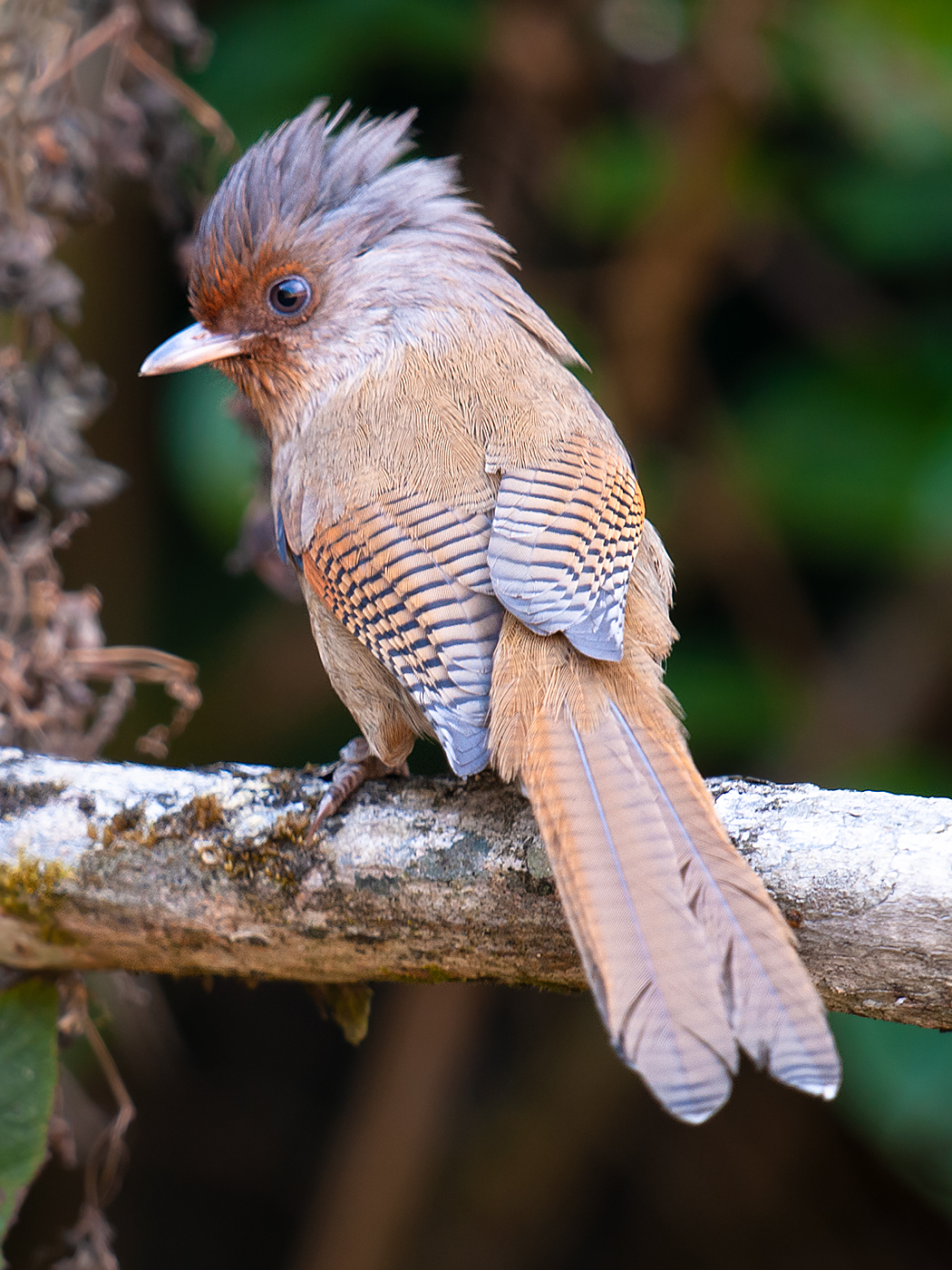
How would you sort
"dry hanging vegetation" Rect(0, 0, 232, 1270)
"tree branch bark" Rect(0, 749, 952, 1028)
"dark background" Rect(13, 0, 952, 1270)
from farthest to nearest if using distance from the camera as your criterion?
"dark background" Rect(13, 0, 952, 1270) < "dry hanging vegetation" Rect(0, 0, 232, 1270) < "tree branch bark" Rect(0, 749, 952, 1028)

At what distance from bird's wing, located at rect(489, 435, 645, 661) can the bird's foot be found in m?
0.43

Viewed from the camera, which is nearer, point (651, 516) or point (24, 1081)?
point (24, 1081)

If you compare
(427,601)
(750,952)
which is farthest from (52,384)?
(750,952)

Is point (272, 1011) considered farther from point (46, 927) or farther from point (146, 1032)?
point (46, 927)

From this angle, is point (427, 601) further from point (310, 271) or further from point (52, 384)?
point (52, 384)

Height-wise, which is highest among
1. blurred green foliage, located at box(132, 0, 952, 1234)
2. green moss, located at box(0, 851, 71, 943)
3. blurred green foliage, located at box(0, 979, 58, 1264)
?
blurred green foliage, located at box(132, 0, 952, 1234)

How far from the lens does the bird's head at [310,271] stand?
286 cm

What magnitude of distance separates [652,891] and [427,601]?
2.20 feet

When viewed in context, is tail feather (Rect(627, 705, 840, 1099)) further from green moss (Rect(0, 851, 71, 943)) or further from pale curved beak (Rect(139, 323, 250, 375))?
pale curved beak (Rect(139, 323, 250, 375))

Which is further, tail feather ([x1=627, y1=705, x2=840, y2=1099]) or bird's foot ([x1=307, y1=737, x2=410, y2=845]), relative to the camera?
bird's foot ([x1=307, y1=737, x2=410, y2=845])

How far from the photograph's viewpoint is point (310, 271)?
9.59 ft

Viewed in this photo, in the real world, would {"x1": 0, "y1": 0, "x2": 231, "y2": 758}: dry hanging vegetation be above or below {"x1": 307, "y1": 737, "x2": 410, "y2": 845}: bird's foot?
above

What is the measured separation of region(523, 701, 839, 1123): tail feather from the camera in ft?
5.74

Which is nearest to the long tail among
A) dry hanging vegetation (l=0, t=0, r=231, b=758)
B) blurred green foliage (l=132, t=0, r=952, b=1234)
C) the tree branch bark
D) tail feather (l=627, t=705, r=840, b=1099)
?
tail feather (l=627, t=705, r=840, b=1099)
